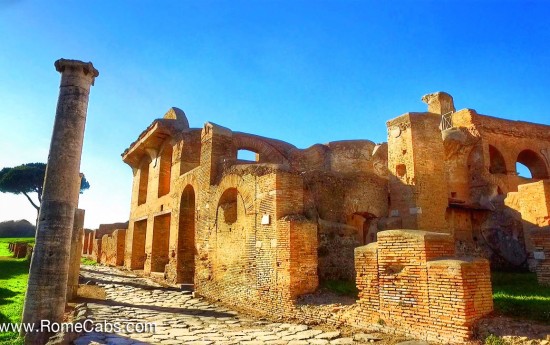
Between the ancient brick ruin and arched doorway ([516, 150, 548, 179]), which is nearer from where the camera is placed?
the ancient brick ruin

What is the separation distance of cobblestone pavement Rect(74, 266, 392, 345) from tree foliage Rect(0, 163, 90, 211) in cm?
2772

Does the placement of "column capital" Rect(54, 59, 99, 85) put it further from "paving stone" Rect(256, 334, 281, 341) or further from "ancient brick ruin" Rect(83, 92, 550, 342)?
"paving stone" Rect(256, 334, 281, 341)

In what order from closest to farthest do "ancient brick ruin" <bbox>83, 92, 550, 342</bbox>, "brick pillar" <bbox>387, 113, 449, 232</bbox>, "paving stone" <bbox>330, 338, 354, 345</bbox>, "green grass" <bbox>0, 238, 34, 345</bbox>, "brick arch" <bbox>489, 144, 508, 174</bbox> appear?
1. "paving stone" <bbox>330, 338, 354, 345</bbox>
2. "ancient brick ruin" <bbox>83, 92, 550, 342</bbox>
3. "green grass" <bbox>0, 238, 34, 345</bbox>
4. "brick pillar" <bbox>387, 113, 449, 232</bbox>
5. "brick arch" <bbox>489, 144, 508, 174</bbox>

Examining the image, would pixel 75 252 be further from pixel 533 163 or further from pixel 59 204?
pixel 533 163

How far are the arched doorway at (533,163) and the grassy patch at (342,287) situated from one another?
53.1ft

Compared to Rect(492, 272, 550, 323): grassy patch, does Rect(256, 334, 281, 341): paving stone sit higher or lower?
lower

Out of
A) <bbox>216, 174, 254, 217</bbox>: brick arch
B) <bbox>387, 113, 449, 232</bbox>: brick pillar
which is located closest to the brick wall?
<bbox>387, 113, 449, 232</bbox>: brick pillar

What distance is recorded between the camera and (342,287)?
25.7 ft

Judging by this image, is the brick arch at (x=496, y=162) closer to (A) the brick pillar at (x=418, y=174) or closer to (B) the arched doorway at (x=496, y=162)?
(B) the arched doorway at (x=496, y=162)

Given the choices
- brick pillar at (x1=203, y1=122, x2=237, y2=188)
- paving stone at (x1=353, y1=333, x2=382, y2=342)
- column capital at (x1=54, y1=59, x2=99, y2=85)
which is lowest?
paving stone at (x1=353, y1=333, x2=382, y2=342)

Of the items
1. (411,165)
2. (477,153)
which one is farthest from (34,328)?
(477,153)

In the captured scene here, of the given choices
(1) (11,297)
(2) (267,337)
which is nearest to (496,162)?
(2) (267,337)

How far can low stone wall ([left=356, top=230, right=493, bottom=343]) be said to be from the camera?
4.96m

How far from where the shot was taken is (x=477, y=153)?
18.1 meters
